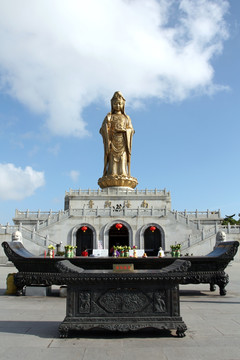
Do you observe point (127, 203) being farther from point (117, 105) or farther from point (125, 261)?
point (125, 261)

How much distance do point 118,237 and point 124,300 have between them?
25.9 metres

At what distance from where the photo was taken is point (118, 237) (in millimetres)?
30391

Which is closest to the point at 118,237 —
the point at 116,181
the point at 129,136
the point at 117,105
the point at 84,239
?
the point at 84,239

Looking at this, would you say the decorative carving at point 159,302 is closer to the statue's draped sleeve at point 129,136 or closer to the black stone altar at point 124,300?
the black stone altar at point 124,300

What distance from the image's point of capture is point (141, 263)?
386 inches

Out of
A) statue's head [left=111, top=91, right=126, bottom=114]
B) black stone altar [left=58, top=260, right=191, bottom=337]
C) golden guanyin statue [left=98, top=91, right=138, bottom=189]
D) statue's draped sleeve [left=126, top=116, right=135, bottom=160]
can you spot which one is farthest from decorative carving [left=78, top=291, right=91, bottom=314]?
statue's head [left=111, top=91, right=126, bottom=114]

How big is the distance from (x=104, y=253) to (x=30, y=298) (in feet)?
43.4

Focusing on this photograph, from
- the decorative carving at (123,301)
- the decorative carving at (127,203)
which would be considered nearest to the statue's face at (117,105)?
the decorative carving at (127,203)

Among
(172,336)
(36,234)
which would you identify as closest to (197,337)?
(172,336)

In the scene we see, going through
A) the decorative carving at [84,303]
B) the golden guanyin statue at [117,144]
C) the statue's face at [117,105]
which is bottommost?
the decorative carving at [84,303]

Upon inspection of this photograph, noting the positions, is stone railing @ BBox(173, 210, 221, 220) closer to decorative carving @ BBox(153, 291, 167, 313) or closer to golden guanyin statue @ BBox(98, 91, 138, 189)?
golden guanyin statue @ BBox(98, 91, 138, 189)

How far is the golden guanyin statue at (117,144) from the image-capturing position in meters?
36.5

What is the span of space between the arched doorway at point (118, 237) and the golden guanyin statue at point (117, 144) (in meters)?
7.49

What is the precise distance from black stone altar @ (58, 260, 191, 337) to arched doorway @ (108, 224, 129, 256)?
24329 millimetres
